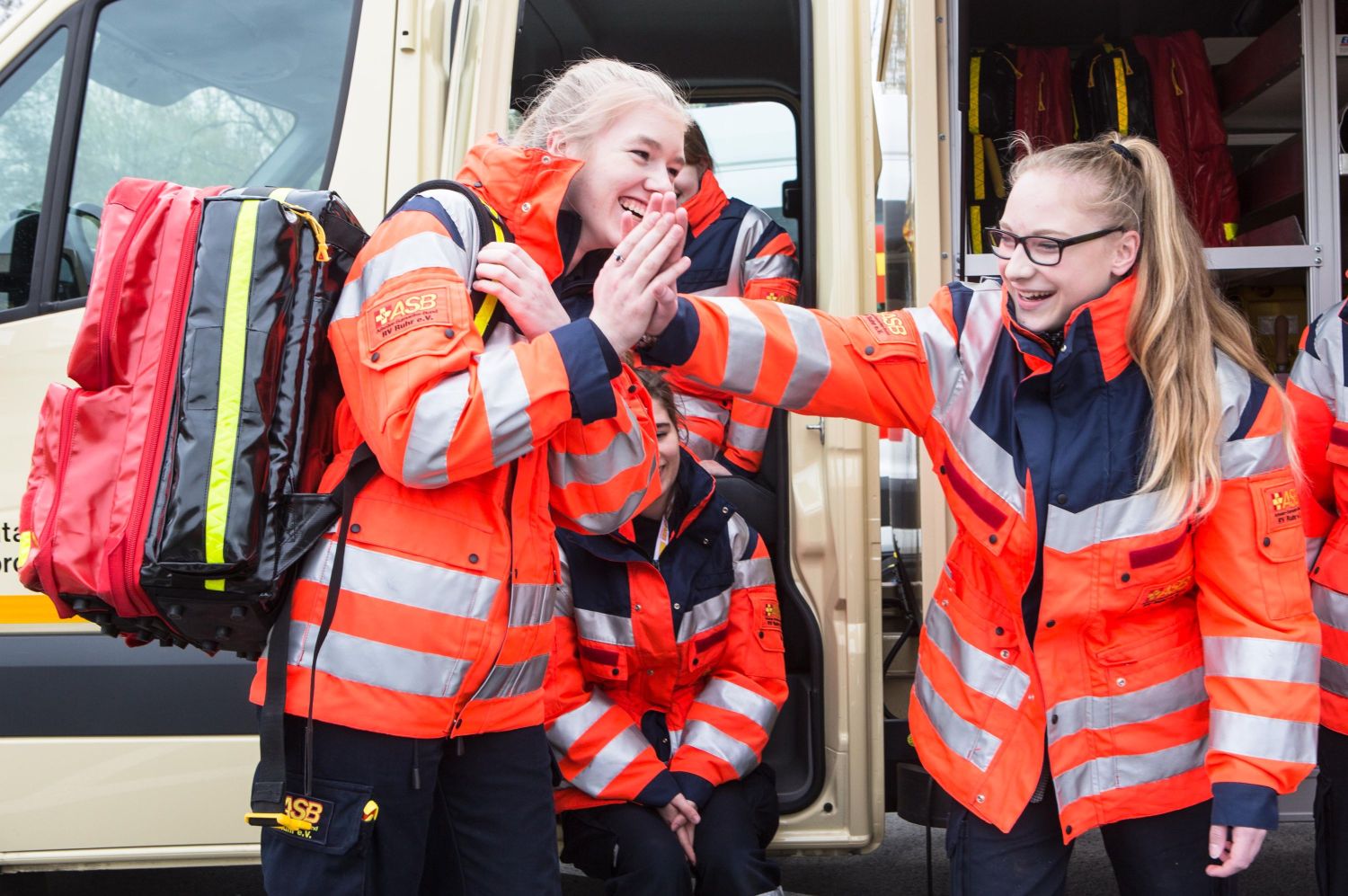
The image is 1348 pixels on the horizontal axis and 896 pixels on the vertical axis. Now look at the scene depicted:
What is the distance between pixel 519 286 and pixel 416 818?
0.71 m

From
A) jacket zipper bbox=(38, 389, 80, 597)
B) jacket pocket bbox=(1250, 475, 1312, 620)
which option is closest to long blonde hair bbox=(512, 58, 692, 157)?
jacket zipper bbox=(38, 389, 80, 597)

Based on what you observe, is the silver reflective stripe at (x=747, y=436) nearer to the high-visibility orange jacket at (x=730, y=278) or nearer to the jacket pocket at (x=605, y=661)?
the high-visibility orange jacket at (x=730, y=278)

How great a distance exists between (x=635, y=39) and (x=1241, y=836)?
2.93m

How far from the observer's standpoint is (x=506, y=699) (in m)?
1.69

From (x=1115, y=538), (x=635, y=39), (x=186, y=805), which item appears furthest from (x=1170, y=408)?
(x=635, y=39)

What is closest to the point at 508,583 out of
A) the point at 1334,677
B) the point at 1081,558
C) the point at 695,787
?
A: the point at 1081,558

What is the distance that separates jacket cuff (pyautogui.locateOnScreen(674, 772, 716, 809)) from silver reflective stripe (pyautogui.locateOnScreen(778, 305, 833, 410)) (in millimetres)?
969

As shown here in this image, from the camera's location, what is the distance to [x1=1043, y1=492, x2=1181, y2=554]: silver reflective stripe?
187 cm

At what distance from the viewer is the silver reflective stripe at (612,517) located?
71.5 inches

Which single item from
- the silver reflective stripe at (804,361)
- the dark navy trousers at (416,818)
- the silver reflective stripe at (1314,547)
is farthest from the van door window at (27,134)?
the silver reflective stripe at (1314,547)

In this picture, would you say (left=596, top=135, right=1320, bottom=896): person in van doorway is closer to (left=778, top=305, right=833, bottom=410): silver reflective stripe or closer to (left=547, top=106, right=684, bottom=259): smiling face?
(left=778, top=305, right=833, bottom=410): silver reflective stripe

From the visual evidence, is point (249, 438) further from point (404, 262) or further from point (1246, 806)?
point (1246, 806)

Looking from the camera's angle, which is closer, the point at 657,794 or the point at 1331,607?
the point at 1331,607

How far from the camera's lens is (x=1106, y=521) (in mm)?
1868
